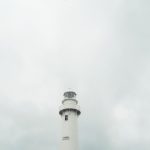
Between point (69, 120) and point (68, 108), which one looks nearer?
point (69, 120)

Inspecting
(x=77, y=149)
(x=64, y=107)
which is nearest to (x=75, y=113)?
(x=64, y=107)

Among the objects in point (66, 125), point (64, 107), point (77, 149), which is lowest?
point (77, 149)

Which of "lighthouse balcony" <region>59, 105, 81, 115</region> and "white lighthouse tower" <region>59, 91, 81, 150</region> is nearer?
"white lighthouse tower" <region>59, 91, 81, 150</region>

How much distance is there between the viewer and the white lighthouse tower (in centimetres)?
5872

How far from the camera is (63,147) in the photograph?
58562 millimetres

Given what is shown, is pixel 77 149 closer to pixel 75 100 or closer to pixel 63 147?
pixel 63 147

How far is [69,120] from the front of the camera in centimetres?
6041

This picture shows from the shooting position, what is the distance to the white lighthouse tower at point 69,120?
58719 millimetres

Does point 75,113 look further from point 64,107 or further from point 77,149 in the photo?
point 77,149

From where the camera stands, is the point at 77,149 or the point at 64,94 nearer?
the point at 77,149

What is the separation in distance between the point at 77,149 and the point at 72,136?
8.85 feet

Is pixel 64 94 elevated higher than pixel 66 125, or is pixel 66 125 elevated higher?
pixel 64 94

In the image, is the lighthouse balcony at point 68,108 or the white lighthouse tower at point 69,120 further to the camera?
the lighthouse balcony at point 68,108

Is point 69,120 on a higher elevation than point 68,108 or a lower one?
lower
